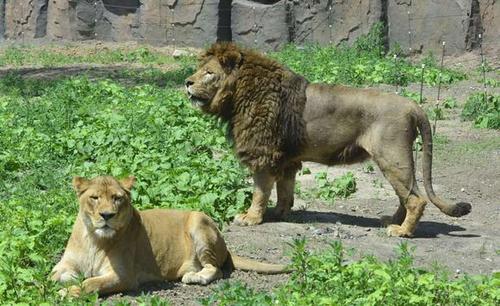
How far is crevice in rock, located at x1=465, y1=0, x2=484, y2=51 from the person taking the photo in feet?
61.3

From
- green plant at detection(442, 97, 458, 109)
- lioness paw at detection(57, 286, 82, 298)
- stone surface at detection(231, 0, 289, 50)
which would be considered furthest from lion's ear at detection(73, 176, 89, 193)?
stone surface at detection(231, 0, 289, 50)

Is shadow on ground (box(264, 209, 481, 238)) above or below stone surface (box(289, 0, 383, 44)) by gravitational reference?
below

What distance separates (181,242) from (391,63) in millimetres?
10711

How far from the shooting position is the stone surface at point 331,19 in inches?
785

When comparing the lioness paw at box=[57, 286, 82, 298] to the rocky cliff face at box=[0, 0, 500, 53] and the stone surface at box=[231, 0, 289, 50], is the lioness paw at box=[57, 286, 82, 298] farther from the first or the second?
the stone surface at box=[231, 0, 289, 50]

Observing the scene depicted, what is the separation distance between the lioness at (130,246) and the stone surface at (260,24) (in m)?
14.1

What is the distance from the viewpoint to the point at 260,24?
21391 millimetres

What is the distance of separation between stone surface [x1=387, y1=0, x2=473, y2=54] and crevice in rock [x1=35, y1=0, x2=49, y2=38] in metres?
8.47

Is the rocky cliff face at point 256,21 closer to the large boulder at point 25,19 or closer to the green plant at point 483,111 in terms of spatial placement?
the large boulder at point 25,19

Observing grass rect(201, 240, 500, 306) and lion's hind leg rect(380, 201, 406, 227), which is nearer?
grass rect(201, 240, 500, 306)

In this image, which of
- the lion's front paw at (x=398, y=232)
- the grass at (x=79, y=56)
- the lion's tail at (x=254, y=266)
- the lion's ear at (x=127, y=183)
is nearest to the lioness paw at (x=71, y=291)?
the lion's ear at (x=127, y=183)

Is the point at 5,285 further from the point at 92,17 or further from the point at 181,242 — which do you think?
the point at 92,17

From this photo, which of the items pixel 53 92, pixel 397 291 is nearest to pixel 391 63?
pixel 53 92

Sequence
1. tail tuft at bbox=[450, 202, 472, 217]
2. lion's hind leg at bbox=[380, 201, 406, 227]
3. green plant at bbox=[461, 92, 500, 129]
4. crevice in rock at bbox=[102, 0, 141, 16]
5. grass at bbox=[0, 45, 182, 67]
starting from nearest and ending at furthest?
tail tuft at bbox=[450, 202, 472, 217] → lion's hind leg at bbox=[380, 201, 406, 227] → green plant at bbox=[461, 92, 500, 129] → grass at bbox=[0, 45, 182, 67] → crevice in rock at bbox=[102, 0, 141, 16]
